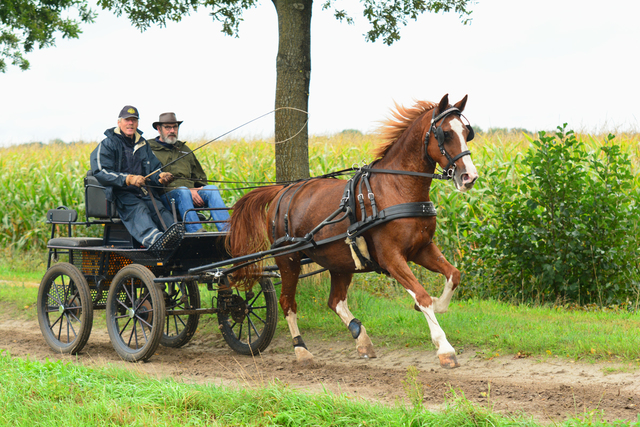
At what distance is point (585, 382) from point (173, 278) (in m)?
3.95

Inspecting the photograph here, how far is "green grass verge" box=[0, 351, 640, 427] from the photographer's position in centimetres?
383

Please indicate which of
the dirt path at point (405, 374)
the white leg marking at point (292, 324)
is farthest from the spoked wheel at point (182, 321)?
the white leg marking at point (292, 324)

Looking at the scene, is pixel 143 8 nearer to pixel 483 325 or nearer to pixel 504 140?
pixel 483 325

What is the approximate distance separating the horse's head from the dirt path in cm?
164

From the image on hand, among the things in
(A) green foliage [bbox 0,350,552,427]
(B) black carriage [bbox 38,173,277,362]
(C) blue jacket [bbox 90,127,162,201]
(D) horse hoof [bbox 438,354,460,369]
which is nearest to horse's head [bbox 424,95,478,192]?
(D) horse hoof [bbox 438,354,460,369]

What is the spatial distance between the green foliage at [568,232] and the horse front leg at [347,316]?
2.88 meters

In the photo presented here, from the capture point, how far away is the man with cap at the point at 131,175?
668cm

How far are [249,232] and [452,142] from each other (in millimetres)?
2558

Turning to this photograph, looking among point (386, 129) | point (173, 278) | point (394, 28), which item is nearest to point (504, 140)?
point (394, 28)

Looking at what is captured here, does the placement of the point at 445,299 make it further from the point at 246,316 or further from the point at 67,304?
the point at 67,304

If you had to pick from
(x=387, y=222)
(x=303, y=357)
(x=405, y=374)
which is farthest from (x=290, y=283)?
(x=405, y=374)

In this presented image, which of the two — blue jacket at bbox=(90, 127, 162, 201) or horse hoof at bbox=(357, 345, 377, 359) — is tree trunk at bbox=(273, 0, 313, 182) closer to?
blue jacket at bbox=(90, 127, 162, 201)

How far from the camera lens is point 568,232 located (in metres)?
8.07

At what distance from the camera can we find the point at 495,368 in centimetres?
586
